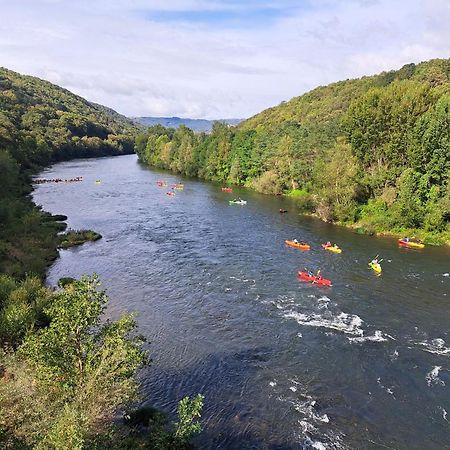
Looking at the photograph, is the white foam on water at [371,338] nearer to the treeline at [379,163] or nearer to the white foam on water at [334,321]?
the white foam on water at [334,321]

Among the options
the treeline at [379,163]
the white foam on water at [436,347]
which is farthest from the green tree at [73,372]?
the treeline at [379,163]

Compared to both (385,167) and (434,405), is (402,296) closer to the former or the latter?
(434,405)

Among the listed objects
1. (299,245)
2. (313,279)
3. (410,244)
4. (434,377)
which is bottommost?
(434,377)

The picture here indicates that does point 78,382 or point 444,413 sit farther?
point 444,413

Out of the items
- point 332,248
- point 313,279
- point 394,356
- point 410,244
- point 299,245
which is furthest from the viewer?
point 410,244

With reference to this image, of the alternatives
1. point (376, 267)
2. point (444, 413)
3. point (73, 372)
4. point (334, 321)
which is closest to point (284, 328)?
point (334, 321)

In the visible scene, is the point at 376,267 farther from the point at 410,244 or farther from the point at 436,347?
the point at 436,347
